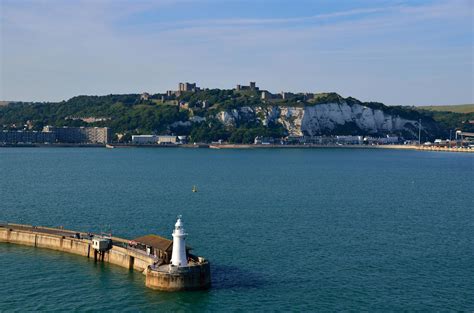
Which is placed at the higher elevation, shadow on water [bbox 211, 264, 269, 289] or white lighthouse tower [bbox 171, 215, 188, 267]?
white lighthouse tower [bbox 171, 215, 188, 267]

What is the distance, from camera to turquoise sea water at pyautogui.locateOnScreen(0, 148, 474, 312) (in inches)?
1387

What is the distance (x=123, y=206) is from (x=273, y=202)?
57.4 feet

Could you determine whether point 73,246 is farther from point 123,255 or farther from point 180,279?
point 180,279

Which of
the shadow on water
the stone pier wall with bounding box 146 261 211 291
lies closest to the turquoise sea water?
the shadow on water

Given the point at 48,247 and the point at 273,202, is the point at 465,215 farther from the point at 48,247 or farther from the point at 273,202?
the point at 48,247

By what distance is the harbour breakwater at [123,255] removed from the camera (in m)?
35.1

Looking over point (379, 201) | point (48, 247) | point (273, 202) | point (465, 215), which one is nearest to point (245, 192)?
point (273, 202)

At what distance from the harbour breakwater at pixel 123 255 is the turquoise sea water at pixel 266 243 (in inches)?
25.2

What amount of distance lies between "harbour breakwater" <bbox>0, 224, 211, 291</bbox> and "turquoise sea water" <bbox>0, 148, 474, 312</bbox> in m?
0.64

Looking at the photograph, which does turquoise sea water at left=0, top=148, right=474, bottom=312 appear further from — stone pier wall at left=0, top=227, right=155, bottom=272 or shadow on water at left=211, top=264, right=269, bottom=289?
stone pier wall at left=0, top=227, right=155, bottom=272

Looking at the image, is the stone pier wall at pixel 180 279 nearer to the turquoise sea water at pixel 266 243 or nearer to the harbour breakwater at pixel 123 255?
the harbour breakwater at pixel 123 255

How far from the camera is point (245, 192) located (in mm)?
83250

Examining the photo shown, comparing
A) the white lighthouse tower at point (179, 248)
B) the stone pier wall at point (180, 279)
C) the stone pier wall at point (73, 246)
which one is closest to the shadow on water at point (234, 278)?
the stone pier wall at point (180, 279)

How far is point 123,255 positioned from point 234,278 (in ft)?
25.2
